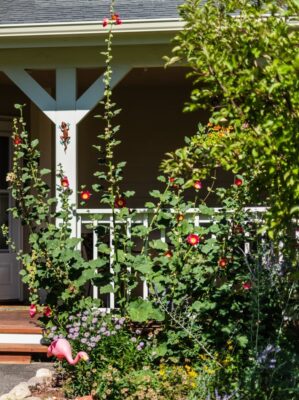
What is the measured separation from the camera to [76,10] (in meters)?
7.17

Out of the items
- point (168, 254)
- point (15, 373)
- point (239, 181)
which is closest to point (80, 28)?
point (239, 181)

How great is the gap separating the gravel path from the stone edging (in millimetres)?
129

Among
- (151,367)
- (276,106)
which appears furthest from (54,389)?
(276,106)

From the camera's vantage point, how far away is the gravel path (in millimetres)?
5604

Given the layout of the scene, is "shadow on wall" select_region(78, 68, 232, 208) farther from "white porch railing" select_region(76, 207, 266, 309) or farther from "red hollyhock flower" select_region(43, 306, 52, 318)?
"red hollyhock flower" select_region(43, 306, 52, 318)

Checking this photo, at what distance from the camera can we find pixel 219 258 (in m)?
5.64

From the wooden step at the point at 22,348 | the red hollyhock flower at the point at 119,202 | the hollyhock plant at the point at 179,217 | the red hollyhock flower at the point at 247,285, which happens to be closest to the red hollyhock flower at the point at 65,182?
the red hollyhock flower at the point at 119,202

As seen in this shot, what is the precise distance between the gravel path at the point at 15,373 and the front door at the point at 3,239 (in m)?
2.23

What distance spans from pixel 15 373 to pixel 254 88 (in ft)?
11.9

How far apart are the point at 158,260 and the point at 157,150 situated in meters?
3.31

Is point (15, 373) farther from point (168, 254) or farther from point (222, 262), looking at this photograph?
point (222, 262)

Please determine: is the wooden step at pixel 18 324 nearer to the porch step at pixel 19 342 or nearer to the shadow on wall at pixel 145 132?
the porch step at pixel 19 342

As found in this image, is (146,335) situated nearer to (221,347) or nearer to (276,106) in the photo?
(221,347)

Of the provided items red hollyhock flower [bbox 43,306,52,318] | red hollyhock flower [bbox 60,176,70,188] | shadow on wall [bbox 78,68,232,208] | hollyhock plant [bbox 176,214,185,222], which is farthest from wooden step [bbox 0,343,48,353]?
shadow on wall [bbox 78,68,232,208]
